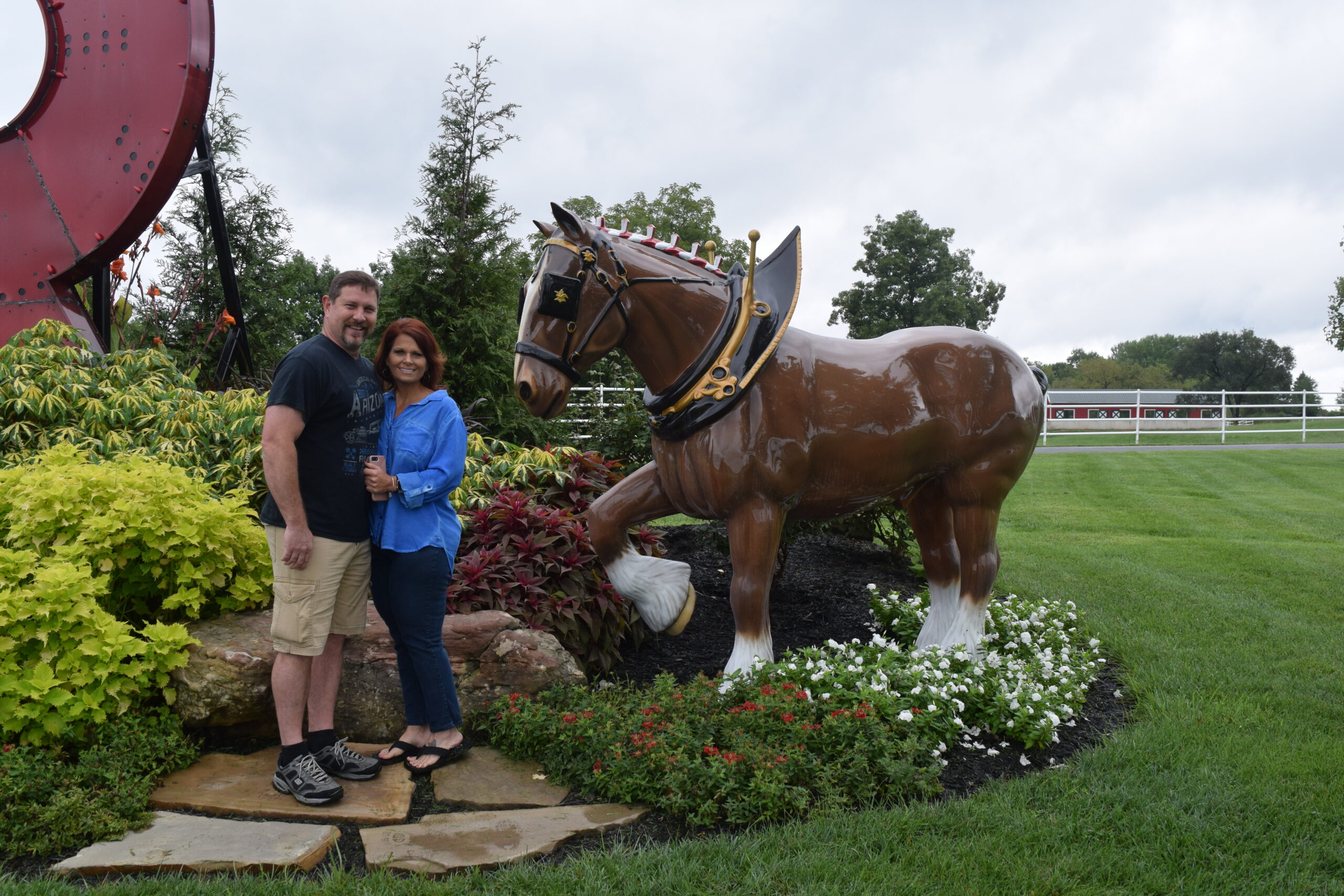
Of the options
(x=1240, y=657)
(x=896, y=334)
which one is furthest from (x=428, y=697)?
(x=1240, y=657)

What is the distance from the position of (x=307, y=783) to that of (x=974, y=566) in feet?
9.89

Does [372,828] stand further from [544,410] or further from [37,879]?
[544,410]

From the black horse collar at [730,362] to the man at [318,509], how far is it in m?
1.16

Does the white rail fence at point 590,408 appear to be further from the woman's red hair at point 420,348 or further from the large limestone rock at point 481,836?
Answer: the large limestone rock at point 481,836

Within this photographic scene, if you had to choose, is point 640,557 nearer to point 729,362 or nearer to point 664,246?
point 729,362

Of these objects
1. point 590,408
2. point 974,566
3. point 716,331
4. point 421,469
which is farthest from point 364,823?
point 590,408

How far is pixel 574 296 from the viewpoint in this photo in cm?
313

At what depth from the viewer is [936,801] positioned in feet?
9.68

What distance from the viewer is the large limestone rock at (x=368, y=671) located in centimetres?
323

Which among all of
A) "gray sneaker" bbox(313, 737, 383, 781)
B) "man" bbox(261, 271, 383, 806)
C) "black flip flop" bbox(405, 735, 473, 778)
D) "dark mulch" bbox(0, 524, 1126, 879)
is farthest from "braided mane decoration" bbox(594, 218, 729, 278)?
"gray sneaker" bbox(313, 737, 383, 781)

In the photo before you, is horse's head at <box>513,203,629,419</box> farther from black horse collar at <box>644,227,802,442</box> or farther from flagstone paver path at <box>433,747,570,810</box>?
flagstone paver path at <box>433,747,570,810</box>

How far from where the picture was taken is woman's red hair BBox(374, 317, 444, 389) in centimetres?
306

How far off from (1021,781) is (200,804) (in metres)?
3.02

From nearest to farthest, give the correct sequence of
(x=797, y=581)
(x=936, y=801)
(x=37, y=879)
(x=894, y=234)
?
1. (x=37, y=879)
2. (x=936, y=801)
3. (x=797, y=581)
4. (x=894, y=234)
